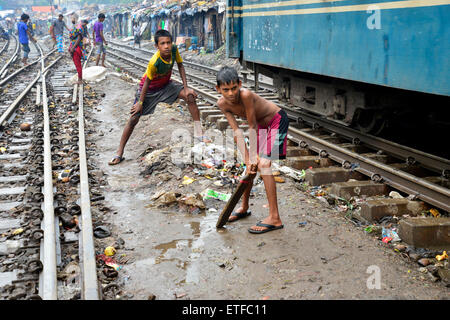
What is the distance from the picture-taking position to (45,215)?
409 centimetres

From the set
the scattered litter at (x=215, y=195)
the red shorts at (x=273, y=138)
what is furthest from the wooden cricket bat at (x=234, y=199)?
the scattered litter at (x=215, y=195)

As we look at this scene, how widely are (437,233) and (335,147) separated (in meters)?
2.25

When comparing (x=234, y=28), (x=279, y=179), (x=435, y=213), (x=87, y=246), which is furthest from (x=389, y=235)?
(x=234, y=28)

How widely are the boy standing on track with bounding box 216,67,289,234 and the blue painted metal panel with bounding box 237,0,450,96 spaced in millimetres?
1391

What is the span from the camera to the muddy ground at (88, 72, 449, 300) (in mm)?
2979

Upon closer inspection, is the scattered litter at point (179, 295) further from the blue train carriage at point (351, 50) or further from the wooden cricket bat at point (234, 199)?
the blue train carriage at point (351, 50)

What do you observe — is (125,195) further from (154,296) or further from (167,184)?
(154,296)

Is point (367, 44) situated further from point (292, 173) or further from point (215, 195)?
point (215, 195)

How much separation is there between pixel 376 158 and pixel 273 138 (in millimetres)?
1955

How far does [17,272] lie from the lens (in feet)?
10.8

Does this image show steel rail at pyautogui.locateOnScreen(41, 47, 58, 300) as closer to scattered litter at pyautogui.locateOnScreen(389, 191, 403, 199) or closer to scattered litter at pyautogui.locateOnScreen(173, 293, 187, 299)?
scattered litter at pyautogui.locateOnScreen(173, 293, 187, 299)

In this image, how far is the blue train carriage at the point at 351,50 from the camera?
4.04 m

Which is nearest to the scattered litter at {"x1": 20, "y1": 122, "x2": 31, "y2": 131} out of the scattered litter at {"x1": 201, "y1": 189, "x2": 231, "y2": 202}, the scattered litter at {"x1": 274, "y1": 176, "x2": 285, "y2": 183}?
the scattered litter at {"x1": 201, "y1": 189, "x2": 231, "y2": 202}
